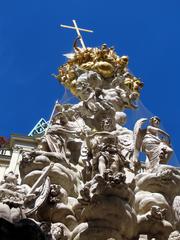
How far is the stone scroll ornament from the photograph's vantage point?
24.0ft

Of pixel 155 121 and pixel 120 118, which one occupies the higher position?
pixel 120 118

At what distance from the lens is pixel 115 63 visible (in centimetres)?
1385

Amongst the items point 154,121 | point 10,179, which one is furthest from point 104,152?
point 154,121

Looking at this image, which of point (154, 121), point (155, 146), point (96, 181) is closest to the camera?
point (96, 181)

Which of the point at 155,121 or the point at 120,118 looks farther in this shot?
the point at 120,118

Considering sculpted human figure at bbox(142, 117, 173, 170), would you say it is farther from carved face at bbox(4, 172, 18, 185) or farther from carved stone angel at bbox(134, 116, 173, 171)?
carved face at bbox(4, 172, 18, 185)

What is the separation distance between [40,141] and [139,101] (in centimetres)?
412

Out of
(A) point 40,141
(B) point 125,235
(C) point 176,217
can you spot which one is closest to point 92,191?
(B) point 125,235

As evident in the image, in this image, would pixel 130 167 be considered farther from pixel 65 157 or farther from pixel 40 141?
pixel 40 141

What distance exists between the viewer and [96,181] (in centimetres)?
746

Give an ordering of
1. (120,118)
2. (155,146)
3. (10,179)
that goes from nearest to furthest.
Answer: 1. (10,179)
2. (155,146)
3. (120,118)

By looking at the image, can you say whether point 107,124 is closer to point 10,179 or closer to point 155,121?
point 155,121

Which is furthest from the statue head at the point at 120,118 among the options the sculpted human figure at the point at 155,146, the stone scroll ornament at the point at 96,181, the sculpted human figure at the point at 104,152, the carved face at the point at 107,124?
the sculpted human figure at the point at 104,152

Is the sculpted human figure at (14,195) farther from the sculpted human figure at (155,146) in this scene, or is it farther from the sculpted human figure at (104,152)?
the sculpted human figure at (155,146)
